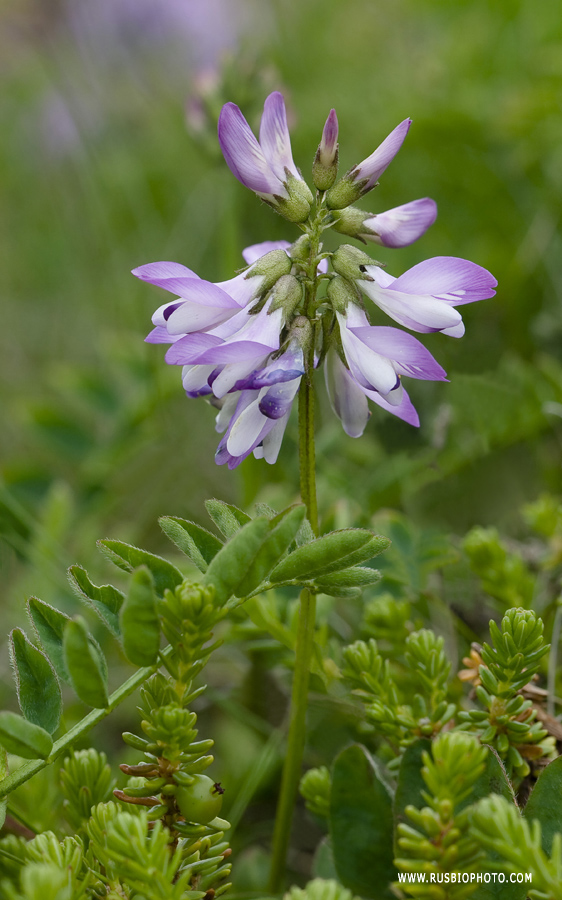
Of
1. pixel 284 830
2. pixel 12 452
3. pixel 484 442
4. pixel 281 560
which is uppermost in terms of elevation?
pixel 12 452

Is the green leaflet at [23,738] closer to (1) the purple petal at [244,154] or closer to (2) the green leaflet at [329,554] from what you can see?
(2) the green leaflet at [329,554]

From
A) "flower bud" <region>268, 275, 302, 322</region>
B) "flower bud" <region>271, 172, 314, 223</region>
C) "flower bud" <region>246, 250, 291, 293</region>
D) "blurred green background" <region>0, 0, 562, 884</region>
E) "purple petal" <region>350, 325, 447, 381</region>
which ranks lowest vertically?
"purple petal" <region>350, 325, 447, 381</region>

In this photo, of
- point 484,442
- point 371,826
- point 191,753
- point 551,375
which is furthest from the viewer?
point 484,442

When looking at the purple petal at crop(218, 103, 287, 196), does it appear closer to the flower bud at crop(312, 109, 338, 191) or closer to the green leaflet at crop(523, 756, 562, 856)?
the flower bud at crop(312, 109, 338, 191)

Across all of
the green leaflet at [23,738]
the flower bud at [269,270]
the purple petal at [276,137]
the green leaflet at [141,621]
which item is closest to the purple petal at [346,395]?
the flower bud at [269,270]

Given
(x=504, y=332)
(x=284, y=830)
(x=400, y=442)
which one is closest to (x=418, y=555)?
(x=400, y=442)

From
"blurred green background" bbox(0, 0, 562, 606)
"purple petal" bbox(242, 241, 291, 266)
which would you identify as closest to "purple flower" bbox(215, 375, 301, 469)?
"purple petal" bbox(242, 241, 291, 266)

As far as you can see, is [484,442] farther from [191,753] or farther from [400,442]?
[191,753]
